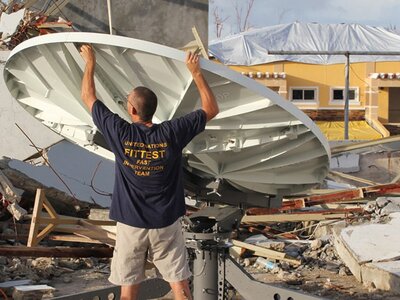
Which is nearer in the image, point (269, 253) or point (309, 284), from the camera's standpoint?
point (309, 284)

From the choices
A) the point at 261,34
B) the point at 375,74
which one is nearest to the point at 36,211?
the point at 375,74

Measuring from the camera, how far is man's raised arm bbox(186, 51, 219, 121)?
4.70 metres

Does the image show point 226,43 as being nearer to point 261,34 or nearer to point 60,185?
point 261,34

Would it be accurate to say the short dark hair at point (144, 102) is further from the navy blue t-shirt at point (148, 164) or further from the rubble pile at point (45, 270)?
the rubble pile at point (45, 270)

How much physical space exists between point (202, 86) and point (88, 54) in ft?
2.90

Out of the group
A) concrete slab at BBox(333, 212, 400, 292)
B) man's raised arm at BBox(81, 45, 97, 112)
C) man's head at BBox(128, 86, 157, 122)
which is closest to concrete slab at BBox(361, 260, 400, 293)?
concrete slab at BBox(333, 212, 400, 292)

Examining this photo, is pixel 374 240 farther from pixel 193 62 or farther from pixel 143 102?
pixel 143 102

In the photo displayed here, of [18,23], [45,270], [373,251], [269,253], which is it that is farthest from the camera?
[18,23]

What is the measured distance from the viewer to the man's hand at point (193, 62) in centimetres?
470

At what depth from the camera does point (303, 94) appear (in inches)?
1188

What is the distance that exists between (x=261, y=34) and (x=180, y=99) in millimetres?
28342

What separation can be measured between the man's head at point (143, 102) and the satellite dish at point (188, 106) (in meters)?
0.34

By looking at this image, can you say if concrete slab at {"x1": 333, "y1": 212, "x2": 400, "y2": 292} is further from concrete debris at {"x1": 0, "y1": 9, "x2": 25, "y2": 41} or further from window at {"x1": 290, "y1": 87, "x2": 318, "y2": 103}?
window at {"x1": 290, "y1": 87, "x2": 318, "y2": 103}

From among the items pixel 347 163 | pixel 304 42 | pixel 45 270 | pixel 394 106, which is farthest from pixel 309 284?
pixel 394 106
